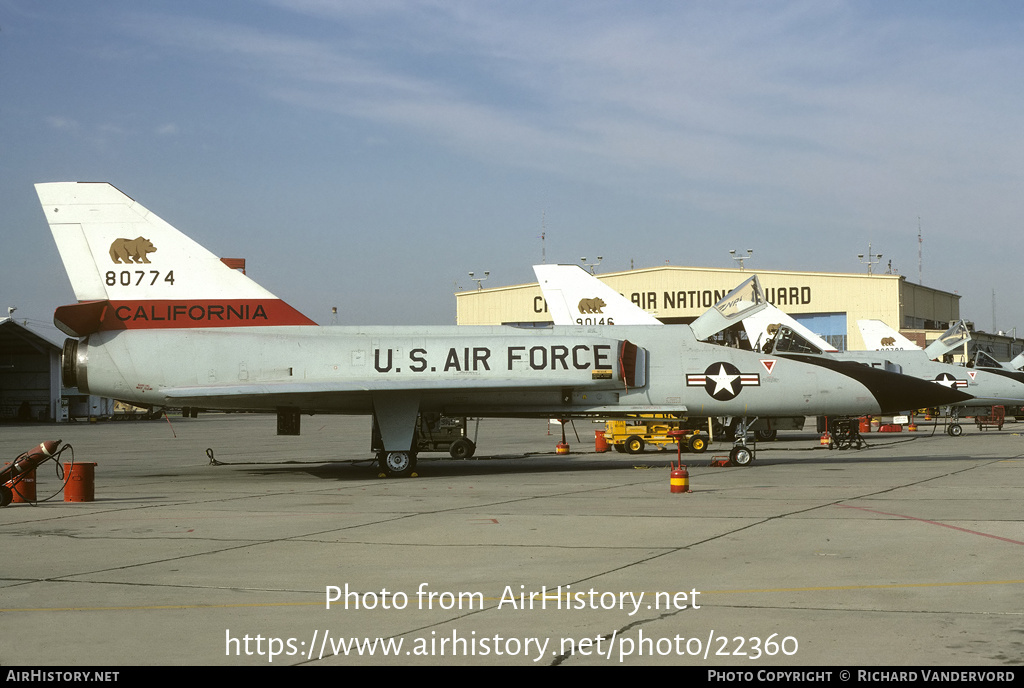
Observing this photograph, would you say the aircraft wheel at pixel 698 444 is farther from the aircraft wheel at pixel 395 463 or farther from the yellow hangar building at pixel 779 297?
the yellow hangar building at pixel 779 297

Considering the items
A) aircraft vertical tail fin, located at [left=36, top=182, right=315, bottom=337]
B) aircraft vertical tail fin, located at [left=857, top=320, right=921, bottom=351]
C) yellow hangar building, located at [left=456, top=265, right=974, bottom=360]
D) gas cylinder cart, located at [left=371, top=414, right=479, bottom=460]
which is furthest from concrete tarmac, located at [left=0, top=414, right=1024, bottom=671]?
yellow hangar building, located at [left=456, top=265, right=974, bottom=360]

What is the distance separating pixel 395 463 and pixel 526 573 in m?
10.5

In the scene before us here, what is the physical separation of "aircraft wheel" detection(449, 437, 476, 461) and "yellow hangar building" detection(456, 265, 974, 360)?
3950 cm

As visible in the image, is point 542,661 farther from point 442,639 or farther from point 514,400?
point 514,400

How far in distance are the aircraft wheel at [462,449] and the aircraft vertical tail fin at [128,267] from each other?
26.3 ft

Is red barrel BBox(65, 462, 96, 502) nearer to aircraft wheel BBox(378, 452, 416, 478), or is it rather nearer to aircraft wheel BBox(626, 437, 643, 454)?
aircraft wheel BBox(378, 452, 416, 478)

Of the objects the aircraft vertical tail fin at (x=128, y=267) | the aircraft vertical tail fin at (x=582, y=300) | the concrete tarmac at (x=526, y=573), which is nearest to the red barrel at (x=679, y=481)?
the concrete tarmac at (x=526, y=573)

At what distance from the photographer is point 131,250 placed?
18.3 meters

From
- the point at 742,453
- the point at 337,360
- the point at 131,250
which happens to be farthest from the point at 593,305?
the point at 131,250

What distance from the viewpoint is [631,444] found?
1036 inches

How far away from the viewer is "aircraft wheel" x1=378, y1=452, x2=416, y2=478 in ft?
60.6

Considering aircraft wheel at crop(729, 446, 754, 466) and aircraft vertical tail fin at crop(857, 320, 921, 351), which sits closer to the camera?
aircraft wheel at crop(729, 446, 754, 466)

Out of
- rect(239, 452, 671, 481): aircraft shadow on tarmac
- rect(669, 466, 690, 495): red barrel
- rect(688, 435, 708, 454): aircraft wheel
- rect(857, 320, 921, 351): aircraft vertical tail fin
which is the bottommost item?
rect(239, 452, 671, 481): aircraft shadow on tarmac

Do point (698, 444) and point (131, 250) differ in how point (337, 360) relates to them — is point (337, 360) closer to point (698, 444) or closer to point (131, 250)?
point (131, 250)
